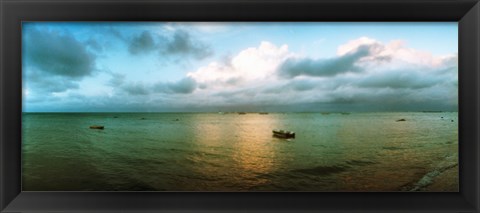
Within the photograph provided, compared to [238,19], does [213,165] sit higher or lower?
lower

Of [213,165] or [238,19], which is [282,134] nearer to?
[213,165]

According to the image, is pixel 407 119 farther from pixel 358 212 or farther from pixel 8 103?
pixel 8 103

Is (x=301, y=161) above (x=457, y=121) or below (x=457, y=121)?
below

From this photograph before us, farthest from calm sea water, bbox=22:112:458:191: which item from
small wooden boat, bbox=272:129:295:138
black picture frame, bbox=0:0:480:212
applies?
small wooden boat, bbox=272:129:295:138

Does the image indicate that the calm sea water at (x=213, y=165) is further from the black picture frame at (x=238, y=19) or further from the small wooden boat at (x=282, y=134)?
the small wooden boat at (x=282, y=134)

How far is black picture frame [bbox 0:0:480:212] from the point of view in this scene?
1.02 m

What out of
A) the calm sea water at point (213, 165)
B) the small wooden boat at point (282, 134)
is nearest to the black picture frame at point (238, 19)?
the calm sea water at point (213, 165)

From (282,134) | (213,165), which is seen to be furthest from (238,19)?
(282,134)

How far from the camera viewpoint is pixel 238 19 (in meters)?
1.07

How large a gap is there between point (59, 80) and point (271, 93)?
1326mm

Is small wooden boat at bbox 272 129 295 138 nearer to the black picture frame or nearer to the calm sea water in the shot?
the calm sea water

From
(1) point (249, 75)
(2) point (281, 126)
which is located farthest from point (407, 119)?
(2) point (281, 126)

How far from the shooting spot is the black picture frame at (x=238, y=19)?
40.3 inches

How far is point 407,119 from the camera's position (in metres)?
1.89
